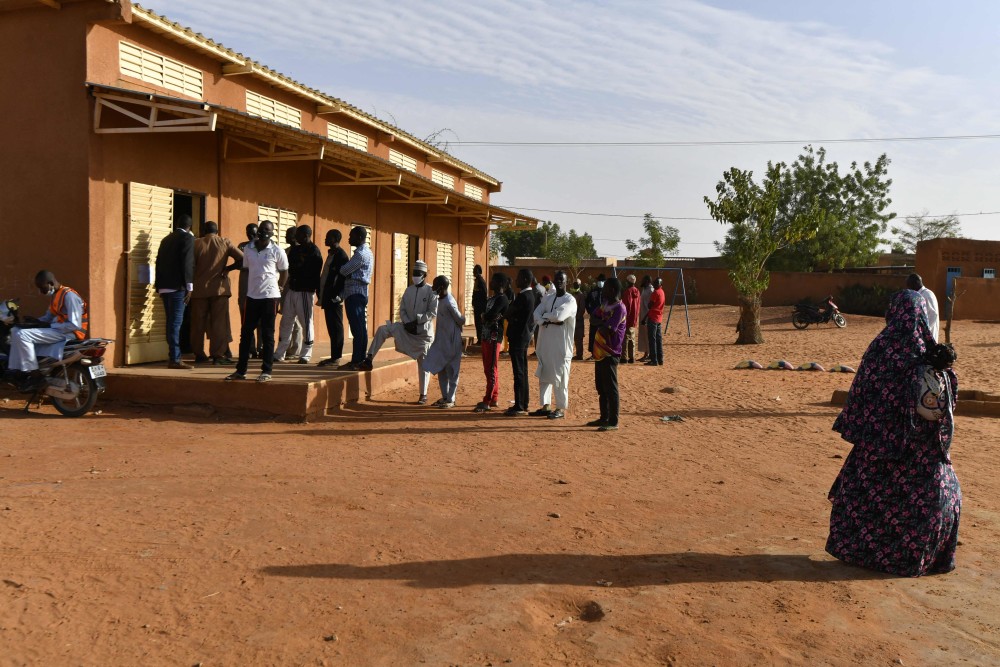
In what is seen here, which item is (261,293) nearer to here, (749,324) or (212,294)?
(212,294)

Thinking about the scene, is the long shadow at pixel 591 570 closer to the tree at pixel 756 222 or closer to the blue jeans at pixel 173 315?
the blue jeans at pixel 173 315

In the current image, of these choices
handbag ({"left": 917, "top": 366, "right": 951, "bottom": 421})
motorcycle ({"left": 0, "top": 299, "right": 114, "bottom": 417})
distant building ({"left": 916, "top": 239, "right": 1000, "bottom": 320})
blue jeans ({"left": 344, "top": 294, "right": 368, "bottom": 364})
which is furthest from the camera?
distant building ({"left": 916, "top": 239, "right": 1000, "bottom": 320})

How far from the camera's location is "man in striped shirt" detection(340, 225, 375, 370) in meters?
9.60

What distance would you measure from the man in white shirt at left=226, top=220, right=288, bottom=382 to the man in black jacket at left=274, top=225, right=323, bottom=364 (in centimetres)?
106

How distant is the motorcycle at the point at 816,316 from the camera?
2667cm

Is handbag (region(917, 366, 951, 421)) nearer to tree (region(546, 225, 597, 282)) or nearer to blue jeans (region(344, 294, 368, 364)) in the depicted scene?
blue jeans (region(344, 294, 368, 364))

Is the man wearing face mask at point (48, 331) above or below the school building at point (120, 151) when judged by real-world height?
below

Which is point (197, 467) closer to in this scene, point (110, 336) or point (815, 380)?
point (110, 336)

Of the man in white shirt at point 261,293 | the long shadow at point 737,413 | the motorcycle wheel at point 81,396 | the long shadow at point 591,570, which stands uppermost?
the man in white shirt at point 261,293

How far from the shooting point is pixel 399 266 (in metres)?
17.3

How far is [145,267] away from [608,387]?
18.3ft

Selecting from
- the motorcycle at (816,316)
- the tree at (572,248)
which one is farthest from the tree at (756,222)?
the tree at (572,248)

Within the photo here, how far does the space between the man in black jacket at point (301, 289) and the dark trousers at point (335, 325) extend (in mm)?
319

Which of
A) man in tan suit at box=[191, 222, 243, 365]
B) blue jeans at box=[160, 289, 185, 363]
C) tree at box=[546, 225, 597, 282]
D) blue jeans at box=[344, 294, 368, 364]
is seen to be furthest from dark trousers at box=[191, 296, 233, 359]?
tree at box=[546, 225, 597, 282]
